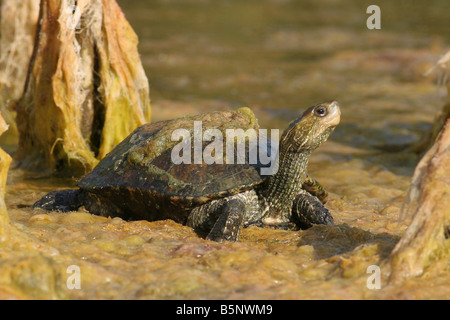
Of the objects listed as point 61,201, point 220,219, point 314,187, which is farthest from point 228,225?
point 61,201

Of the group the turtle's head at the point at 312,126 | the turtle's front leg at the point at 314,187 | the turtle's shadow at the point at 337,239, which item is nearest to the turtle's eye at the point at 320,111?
the turtle's head at the point at 312,126

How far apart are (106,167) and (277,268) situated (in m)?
1.77

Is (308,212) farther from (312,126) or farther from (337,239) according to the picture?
(312,126)

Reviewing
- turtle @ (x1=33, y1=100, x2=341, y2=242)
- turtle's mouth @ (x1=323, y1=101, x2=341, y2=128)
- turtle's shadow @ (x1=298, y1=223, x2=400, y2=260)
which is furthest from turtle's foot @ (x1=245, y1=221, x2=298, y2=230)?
turtle's mouth @ (x1=323, y1=101, x2=341, y2=128)

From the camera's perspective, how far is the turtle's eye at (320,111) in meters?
4.16

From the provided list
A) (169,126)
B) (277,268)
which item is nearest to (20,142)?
(169,126)

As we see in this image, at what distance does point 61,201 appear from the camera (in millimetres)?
4844

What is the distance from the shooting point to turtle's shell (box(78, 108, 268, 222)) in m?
4.19

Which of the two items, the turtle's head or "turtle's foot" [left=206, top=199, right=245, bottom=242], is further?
the turtle's head

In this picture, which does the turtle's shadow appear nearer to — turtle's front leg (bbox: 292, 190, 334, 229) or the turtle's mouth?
turtle's front leg (bbox: 292, 190, 334, 229)

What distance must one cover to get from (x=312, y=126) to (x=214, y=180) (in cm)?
78

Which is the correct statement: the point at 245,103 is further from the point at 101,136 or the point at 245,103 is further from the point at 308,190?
the point at 308,190

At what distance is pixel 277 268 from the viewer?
139 inches

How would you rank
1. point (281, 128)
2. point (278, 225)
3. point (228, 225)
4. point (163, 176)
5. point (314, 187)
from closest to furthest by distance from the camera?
point (228, 225) < point (163, 176) < point (278, 225) < point (314, 187) < point (281, 128)
